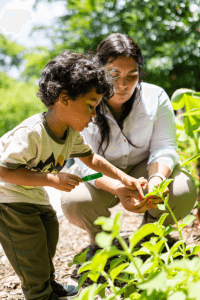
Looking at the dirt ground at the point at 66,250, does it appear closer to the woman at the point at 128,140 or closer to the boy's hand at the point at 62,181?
the woman at the point at 128,140

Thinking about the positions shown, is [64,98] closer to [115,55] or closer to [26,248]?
[115,55]

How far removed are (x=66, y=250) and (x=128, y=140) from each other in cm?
81

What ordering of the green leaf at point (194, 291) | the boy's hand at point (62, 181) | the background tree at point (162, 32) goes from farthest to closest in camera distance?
1. the background tree at point (162, 32)
2. the boy's hand at point (62, 181)
3. the green leaf at point (194, 291)

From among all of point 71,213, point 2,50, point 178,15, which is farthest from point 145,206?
point 2,50

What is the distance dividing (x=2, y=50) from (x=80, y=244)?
76.7ft

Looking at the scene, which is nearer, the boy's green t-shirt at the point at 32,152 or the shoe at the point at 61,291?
the boy's green t-shirt at the point at 32,152

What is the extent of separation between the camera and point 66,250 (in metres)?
1.90

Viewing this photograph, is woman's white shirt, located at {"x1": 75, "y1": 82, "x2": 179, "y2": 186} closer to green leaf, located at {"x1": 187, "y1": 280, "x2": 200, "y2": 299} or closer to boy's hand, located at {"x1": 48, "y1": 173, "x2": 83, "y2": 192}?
boy's hand, located at {"x1": 48, "y1": 173, "x2": 83, "y2": 192}

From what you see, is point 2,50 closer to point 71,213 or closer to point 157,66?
point 157,66

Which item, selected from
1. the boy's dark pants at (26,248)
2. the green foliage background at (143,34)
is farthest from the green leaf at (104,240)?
the green foliage background at (143,34)

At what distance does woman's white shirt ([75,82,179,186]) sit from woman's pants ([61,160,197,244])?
0.29 ft

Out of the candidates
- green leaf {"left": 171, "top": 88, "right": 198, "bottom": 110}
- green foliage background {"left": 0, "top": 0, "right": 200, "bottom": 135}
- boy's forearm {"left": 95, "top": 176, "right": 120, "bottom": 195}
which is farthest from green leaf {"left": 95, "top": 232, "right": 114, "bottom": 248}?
green foliage background {"left": 0, "top": 0, "right": 200, "bottom": 135}

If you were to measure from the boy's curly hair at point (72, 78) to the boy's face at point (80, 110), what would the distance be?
0.08ft

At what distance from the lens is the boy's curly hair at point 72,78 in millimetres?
1297
